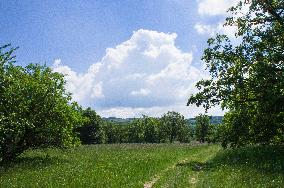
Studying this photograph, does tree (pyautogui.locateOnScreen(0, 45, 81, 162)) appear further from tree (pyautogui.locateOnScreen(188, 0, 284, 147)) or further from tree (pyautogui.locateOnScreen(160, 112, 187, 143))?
tree (pyautogui.locateOnScreen(160, 112, 187, 143))

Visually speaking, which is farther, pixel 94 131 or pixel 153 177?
pixel 94 131

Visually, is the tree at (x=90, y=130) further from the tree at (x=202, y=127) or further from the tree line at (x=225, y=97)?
the tree line at (x=225, y=97)

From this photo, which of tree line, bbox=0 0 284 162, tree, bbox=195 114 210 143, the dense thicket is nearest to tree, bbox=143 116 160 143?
the dense thicket

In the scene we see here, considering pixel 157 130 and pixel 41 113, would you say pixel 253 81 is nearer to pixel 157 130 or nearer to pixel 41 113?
pixel 41 113

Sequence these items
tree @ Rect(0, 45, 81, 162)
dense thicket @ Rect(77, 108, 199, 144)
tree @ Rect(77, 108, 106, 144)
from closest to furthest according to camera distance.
Result: 1. tree @ Rect(0, 45, 81, 162)
2. tree @ Rect(77, 108, 106, 144)
3. dense thicket @ Rect(77, 108, 199, 144)

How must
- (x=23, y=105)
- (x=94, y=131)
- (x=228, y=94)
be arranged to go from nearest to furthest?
(x=228, y=94), (x=23, y=105), (x=94, y=131)

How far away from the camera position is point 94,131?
107438 mm

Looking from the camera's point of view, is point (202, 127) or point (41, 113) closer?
point (41, 113)

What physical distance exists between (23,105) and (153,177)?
15.0m

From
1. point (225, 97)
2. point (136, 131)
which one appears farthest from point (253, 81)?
point (136, 131)

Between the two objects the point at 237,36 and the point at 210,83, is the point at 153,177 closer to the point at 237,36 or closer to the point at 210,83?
the point at 210,83

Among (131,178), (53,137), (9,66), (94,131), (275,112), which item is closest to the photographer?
(9,66)

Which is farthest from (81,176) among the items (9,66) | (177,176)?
(9,66)

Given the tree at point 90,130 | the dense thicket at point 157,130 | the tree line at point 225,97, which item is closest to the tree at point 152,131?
the dense thicket at point 157,130
